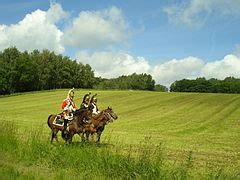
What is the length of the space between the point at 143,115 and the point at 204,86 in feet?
302

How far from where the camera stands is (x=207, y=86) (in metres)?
130

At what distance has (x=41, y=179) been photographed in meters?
10.4

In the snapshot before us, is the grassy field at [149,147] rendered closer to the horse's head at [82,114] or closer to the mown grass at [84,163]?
the mown grass at [84,163]

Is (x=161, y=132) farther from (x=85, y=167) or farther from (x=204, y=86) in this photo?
(x=204, y=86)

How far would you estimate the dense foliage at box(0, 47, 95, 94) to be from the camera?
9119 centimetres

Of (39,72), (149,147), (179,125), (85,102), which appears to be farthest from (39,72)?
(149,147)

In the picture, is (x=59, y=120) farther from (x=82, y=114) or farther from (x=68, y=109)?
(x=82, y=114)

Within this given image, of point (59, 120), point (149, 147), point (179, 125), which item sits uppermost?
point (59, 120)

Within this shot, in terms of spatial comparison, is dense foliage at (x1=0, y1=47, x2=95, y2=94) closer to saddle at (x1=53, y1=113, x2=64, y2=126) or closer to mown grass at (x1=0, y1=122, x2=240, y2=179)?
saddle at (x1=53, y1=113, x2=64, y2=126)

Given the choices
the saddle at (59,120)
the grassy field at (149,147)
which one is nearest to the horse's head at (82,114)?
the saddle at (59,120)

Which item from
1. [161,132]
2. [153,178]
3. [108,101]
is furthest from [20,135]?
[108,101]

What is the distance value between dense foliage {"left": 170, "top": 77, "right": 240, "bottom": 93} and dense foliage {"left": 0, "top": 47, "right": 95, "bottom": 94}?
3356 cm

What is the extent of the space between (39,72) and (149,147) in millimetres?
93284

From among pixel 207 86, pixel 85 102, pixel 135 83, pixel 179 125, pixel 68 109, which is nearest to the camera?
pixel 68 109
